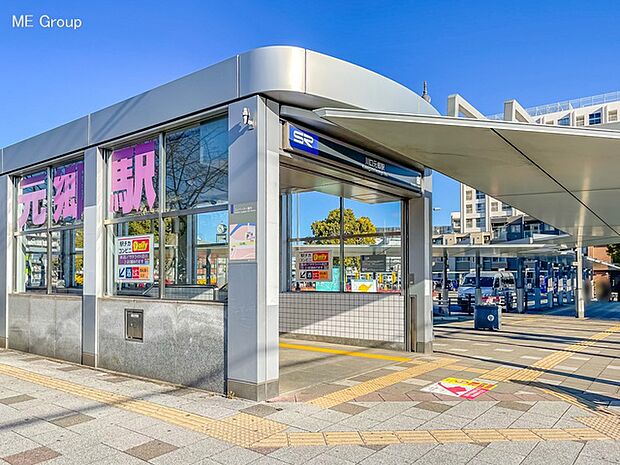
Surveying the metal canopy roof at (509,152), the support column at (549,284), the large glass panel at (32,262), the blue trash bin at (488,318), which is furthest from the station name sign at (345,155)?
the support column at (549,284)

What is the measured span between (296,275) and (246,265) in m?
6.48

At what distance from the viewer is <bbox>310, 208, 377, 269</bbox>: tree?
11.5m

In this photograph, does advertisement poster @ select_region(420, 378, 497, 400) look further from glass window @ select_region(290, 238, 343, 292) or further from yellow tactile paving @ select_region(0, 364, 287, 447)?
glass window @ select_region(290, 238, 343, 292)

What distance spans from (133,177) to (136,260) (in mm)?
1365

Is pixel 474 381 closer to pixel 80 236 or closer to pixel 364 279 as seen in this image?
pixel 364 279

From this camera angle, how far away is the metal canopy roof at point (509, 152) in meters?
5.64

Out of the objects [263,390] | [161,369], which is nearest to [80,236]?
[161,369]

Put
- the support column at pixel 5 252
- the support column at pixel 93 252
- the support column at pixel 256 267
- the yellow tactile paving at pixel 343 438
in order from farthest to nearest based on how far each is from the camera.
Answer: the support column at pixel 5 252
the support column at pixel 93 252
the support column at pixel 256 267
the yellow tactile paving at pixel 343 438

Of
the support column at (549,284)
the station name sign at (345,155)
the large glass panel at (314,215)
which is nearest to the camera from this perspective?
the station name sign at (345,155)

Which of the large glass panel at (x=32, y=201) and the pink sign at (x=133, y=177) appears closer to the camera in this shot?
the pink sign at (x=133, y=177)

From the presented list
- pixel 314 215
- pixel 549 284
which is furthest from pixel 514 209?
pixel 314 215

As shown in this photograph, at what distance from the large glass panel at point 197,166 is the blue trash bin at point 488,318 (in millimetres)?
9939

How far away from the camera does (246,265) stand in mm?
6434

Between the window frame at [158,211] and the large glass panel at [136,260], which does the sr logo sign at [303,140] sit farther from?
the large glass panel at [136,260]
